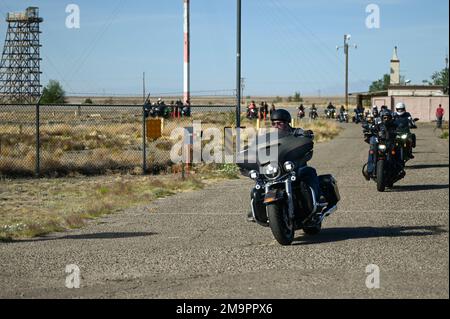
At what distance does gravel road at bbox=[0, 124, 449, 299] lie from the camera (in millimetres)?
7664

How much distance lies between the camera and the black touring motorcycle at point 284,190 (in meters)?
9.88

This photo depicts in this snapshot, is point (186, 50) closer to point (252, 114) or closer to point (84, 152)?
point (252, 114)

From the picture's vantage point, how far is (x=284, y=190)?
32.8 feet

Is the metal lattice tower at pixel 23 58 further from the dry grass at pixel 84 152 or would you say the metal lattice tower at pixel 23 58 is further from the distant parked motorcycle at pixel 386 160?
the distant parked motorcycle at pixel 386 160

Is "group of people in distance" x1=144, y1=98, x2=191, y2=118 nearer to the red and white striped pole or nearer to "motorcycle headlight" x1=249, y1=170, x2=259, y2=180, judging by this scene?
the red and white striped pole

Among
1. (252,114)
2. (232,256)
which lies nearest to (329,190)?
(232,256)

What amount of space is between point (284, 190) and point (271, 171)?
0.28m

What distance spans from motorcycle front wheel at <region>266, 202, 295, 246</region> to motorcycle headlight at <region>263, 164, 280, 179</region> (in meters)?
0.35

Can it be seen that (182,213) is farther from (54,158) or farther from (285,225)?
(54,158)

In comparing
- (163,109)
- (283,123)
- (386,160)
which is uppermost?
(283,123)

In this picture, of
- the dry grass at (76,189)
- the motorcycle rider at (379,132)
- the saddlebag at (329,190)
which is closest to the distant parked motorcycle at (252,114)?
the dry grass at (76,189)

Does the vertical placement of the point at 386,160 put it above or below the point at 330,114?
A: above

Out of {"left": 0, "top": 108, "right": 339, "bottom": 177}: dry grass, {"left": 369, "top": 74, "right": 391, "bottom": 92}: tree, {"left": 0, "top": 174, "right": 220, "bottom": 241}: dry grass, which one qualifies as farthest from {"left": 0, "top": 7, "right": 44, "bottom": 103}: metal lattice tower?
{"left": 369, "top": 74, "right": 391, "bottom": 92}: tree

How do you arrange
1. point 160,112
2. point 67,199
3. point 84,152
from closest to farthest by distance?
point 67,199 < point 84,152 < point 160,112
